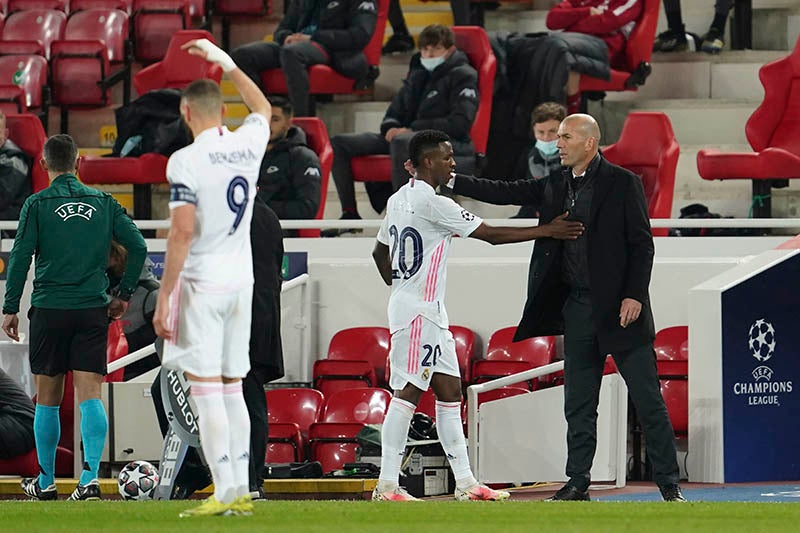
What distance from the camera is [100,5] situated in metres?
16.5

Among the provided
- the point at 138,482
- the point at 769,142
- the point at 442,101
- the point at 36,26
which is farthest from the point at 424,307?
the point at 36,26

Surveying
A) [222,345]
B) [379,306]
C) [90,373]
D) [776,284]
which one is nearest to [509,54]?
[379,306]

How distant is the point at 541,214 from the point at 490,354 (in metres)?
2.44

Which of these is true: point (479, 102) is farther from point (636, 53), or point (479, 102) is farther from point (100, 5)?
point (100, 5)

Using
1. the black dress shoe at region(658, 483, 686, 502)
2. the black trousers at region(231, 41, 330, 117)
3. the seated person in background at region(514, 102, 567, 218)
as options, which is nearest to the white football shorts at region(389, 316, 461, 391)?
the black dress shoe at region(658, 483, 686, 502)

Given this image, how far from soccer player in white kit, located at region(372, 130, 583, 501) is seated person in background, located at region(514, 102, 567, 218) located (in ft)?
8.11

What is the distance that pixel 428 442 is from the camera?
358 inches

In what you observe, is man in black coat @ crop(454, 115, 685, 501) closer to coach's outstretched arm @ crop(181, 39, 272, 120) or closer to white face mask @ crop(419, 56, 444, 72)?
coach's outstretched arm @ crop(181, 39, 272, 120)

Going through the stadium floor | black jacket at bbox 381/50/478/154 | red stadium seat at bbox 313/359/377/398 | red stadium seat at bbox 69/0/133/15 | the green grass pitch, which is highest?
red stadium seat at bbox 69/0/133/15

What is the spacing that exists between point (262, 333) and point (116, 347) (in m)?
2.24

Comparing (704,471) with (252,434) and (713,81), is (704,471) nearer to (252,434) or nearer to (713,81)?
(252,434)

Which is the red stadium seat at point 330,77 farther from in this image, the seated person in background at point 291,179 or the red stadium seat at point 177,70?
the seated person in background at point 291,179

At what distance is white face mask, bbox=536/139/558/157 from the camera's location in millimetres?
11008

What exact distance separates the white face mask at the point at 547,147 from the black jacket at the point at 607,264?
2833 mm
